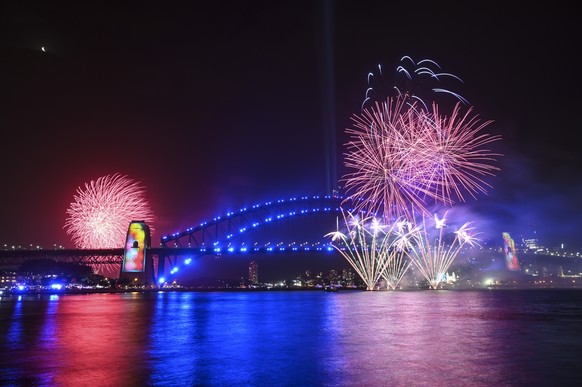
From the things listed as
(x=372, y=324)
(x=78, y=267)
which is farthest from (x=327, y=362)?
(x=78, y=267)

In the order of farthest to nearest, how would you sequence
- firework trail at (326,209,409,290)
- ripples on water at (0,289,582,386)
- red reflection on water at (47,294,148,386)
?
firework trail at (326,209,409,290)
red reflection on water at (47,294,148,386)
ripples on water at (0,289,582,386)

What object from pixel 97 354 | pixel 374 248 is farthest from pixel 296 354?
pixel 374 248

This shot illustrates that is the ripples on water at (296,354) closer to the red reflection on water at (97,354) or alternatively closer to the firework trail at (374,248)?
the red reflection on water at (97,354)

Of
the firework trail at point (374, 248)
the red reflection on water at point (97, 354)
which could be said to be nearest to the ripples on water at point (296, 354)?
the red reflection on water at point (97, 354)

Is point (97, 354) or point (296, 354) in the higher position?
point (97, 354)

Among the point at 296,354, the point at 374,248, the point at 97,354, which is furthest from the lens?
the point at 374,248

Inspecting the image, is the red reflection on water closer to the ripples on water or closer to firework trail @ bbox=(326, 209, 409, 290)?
the ripples on water

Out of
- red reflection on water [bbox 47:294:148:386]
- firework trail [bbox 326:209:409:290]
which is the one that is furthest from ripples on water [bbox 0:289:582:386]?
firework trail [bbox 326:209:409:290]

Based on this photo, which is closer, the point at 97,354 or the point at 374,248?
the point at 97,354

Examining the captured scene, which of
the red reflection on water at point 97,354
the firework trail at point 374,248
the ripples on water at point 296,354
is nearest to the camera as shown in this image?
the ripples on water at point 296,354

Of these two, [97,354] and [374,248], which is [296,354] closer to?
[97,354]

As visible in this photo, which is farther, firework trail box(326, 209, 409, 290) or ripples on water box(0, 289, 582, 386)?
firework trail box(326, 209, 409, 290)

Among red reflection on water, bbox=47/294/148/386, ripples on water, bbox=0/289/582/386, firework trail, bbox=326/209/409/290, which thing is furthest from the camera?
firework trail, bbox=326/209/409/290
